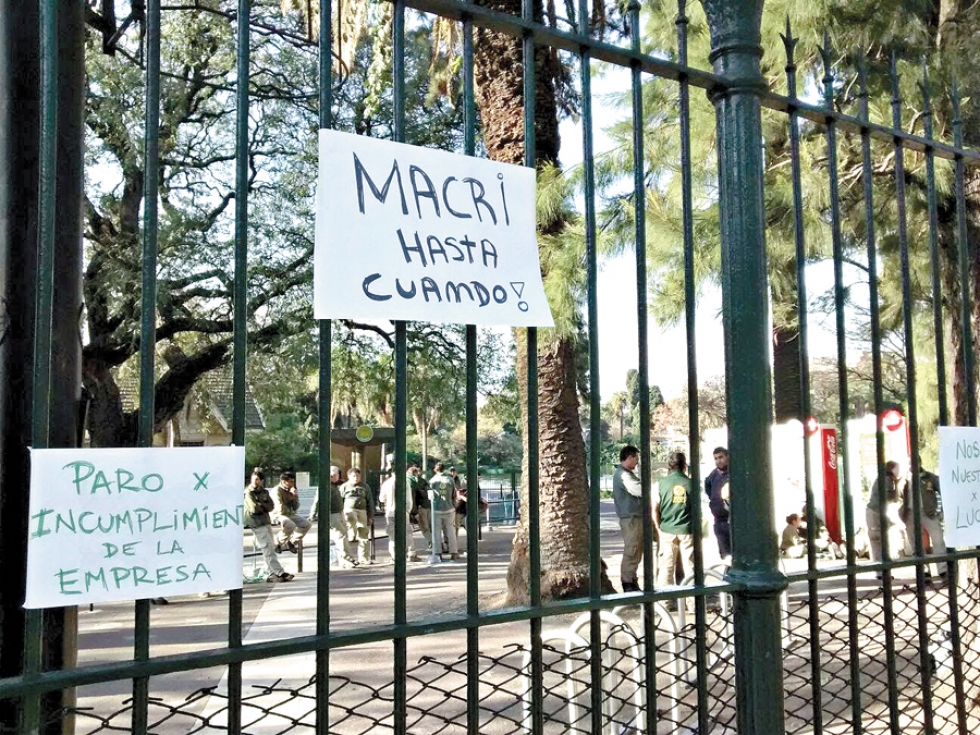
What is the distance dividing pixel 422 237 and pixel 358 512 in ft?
37.3

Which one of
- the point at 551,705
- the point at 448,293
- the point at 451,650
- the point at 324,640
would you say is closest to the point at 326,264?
the point at 448,293

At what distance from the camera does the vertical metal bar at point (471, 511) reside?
1.92 metres

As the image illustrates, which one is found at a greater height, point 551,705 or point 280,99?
point 280,99

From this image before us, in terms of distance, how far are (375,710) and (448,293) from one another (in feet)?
14.3

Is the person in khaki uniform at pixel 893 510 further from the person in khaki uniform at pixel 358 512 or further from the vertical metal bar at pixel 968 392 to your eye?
the vertical metal bar at pixel 968 392

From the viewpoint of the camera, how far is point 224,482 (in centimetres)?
171

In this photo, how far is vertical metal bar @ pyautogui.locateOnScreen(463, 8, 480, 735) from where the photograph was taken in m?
1.92

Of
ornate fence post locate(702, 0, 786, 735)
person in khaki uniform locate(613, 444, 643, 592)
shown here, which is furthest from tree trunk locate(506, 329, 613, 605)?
ornate fence post locate(702, 0, 786, 735)

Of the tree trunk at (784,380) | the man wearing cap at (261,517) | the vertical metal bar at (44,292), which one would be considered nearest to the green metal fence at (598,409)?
the vertical metal bar at (44,292)

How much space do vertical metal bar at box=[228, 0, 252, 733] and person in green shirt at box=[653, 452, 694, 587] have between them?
7534mm

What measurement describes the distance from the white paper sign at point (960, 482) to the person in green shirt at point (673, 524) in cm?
576

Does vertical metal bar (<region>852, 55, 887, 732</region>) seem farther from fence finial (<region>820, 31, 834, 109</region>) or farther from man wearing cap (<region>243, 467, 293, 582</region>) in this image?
man wearing cap (<region>243, 467, 293, 582</region>)

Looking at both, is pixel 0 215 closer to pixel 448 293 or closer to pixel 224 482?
pixel 224 482

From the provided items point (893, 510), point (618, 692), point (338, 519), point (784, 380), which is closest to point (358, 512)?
point (338, 519)
